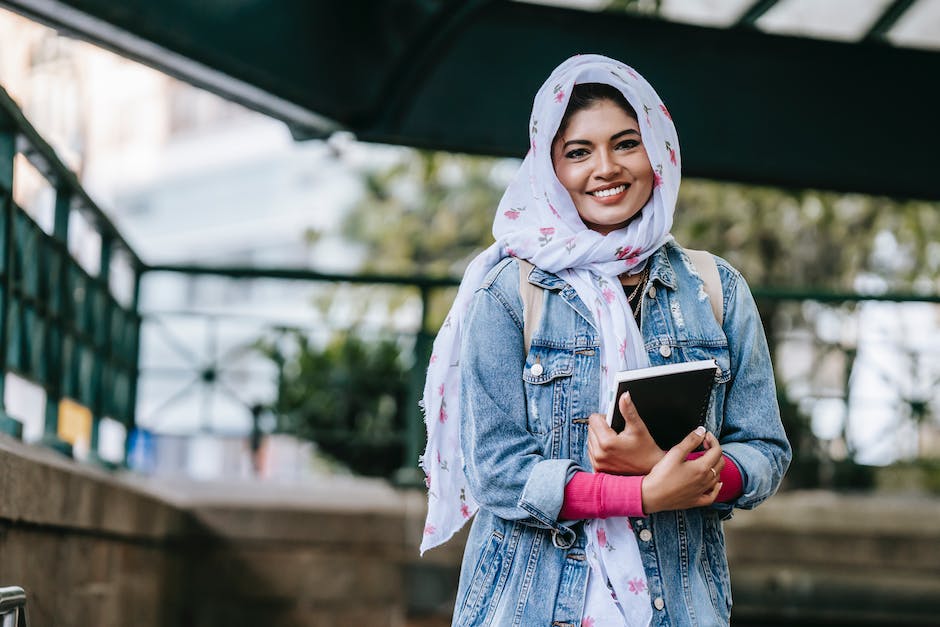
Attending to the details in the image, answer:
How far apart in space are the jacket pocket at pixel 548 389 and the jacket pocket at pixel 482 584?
250mm

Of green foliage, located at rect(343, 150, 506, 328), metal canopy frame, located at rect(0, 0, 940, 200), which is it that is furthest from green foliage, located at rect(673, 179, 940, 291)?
metal canopy frame, located at rect(0, 0, 940, 200)

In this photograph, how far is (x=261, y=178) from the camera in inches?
1914

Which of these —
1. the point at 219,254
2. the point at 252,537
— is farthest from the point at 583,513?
the point at 219,254

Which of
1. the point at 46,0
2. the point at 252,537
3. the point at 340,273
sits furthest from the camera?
the point at 340,273

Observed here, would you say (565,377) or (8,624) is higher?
(565,377)

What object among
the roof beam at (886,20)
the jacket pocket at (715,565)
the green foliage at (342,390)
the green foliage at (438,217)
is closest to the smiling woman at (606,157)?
the jacket pocket at (715,565)

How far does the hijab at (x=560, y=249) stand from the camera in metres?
2.53

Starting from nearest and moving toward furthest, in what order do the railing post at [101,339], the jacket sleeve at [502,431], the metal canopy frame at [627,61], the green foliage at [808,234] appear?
the jacket sleeve at [502,431] → the metal canopy frame at [627,61] → the railing post at [101,339] → the green foliage at [808,234]

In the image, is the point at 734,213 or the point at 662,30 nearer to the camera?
the point at 662,30

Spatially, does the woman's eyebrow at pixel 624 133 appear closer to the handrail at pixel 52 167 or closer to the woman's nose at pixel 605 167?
the woman's nose at pixel 605 167

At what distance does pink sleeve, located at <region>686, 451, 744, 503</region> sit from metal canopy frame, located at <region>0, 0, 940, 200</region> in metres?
3.21

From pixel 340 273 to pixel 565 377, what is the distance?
4.61 m

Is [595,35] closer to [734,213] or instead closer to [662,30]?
[662,30]

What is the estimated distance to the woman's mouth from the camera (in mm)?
2580
